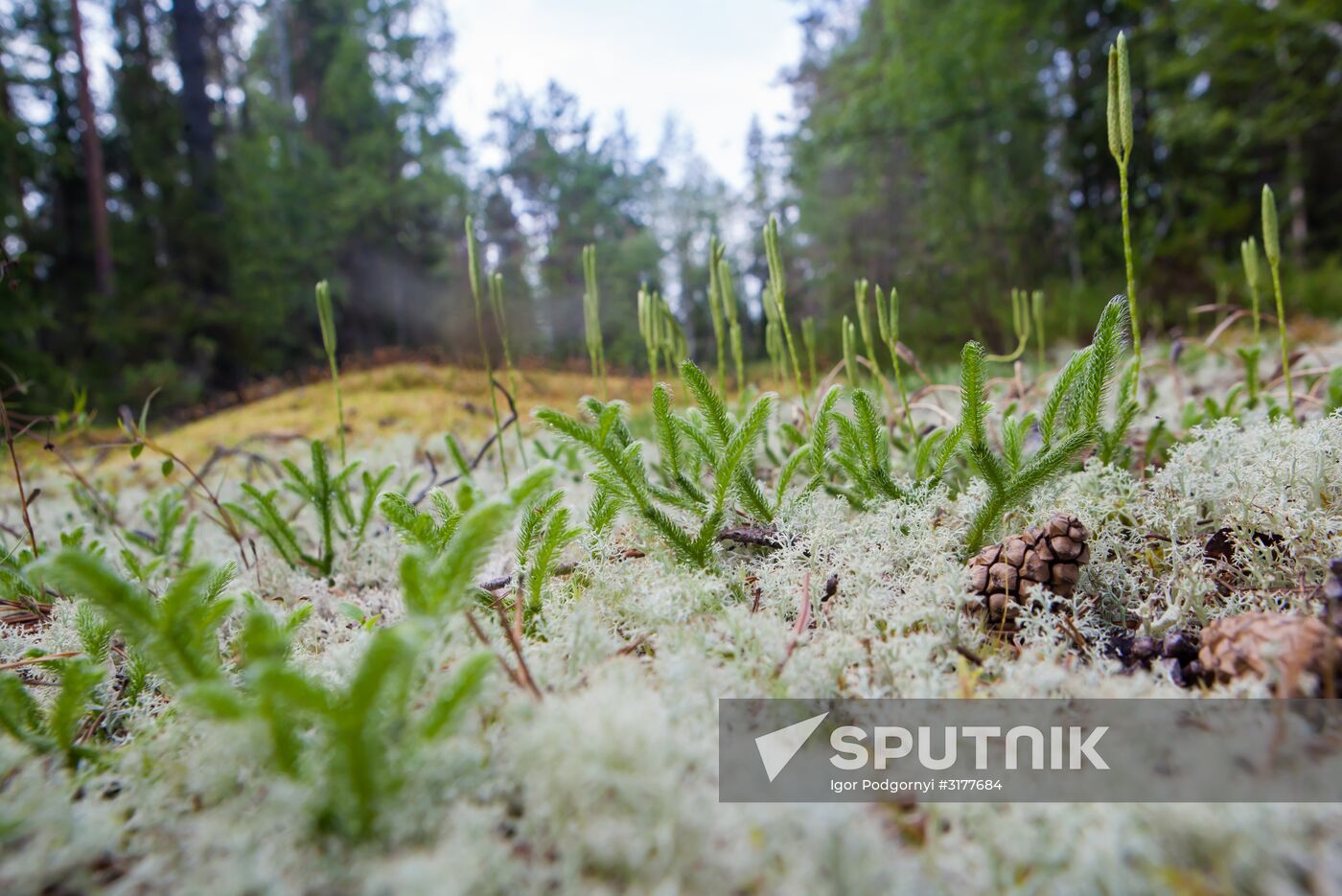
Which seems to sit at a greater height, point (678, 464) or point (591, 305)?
point (591, 305)

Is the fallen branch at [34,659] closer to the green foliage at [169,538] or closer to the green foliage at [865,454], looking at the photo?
the green foliage at [169,538]

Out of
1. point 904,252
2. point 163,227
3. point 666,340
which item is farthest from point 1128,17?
point 163,227

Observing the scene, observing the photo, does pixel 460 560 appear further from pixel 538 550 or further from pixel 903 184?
pixel 903 184

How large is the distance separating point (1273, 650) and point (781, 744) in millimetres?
442

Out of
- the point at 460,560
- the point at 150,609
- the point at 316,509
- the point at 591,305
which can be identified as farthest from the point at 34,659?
the point at 591,305

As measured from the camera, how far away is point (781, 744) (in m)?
0.59

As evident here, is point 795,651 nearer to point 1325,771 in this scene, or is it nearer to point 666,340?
point 1325,771

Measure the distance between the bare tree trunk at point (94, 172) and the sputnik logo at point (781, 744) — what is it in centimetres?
1096

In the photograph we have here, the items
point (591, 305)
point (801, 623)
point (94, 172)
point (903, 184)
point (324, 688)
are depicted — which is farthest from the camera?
point (903, 184)

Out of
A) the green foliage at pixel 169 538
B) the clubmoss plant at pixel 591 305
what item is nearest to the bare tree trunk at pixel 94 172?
the green foliage at pixel 169 538

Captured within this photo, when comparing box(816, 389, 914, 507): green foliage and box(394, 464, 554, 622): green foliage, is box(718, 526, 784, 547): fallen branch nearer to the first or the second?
box(816, 389, 914, 507): green foliage

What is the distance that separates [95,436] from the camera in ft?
12.3

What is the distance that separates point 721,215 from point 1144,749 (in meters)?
23.8
